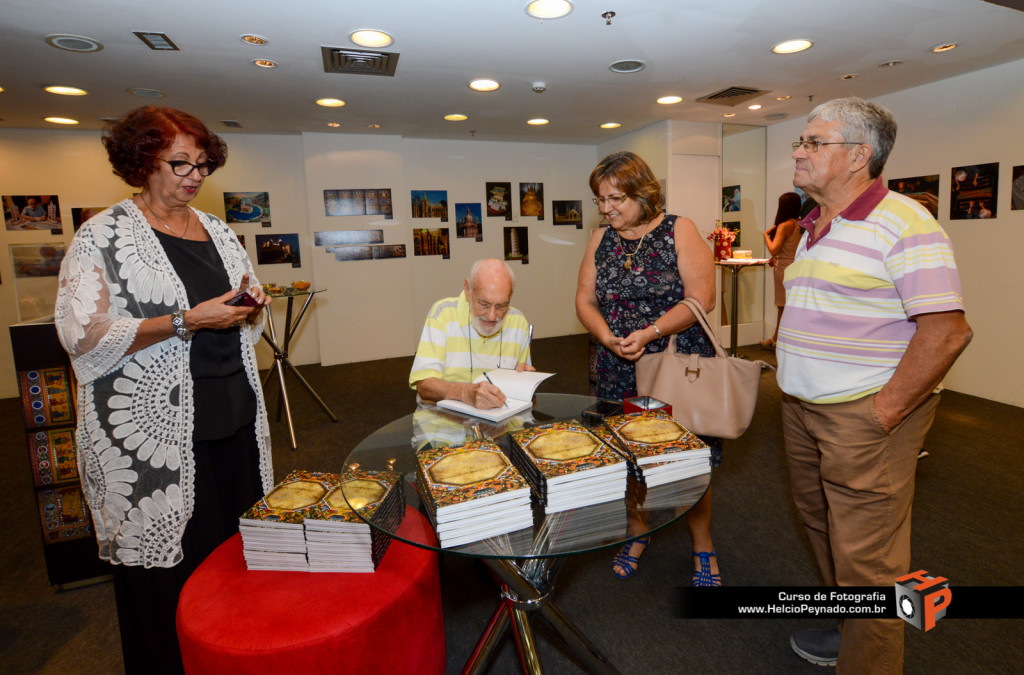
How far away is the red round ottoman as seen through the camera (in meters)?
1.29

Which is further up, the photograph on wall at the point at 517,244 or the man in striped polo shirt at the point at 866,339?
the photograph on wall at the point at 517,244

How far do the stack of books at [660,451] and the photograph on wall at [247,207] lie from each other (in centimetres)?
639

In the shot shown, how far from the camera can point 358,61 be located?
3.83m

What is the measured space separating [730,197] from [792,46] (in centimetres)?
329

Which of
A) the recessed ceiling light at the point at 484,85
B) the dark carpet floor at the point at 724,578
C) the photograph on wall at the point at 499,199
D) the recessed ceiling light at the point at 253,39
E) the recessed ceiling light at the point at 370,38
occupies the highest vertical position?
the recessed ceiling light at the point at 484,85

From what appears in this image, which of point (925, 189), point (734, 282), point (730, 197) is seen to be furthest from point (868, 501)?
point (730, 197)

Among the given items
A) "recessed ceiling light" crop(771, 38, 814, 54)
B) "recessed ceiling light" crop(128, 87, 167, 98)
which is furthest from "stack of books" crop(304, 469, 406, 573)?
"recessed ceiling light" crop(128, 87, 167, 98)

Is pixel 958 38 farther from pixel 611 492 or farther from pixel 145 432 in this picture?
pixel 145 432

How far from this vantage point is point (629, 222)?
85.1 inches

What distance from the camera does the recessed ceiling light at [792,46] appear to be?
377cm

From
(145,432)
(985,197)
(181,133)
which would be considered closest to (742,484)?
(145,432)

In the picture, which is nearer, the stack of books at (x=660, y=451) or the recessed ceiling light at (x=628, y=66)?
the stack of books at (x=660, y=451)

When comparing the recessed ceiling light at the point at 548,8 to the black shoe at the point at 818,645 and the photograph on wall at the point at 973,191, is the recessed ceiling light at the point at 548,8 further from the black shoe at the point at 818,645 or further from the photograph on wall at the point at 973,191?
the photograph on wall at the point at 973,191

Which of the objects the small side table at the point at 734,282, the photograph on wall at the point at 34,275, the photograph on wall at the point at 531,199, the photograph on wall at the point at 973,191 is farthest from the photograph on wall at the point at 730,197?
the photograph on wall at the point at 34,275
